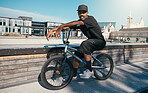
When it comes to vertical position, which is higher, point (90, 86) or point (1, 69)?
point (1, 69)

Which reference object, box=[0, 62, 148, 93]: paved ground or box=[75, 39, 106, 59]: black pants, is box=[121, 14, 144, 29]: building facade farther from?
box=[75, 39, 106, 59]: black pants

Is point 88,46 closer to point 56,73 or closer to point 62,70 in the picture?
point 62,70

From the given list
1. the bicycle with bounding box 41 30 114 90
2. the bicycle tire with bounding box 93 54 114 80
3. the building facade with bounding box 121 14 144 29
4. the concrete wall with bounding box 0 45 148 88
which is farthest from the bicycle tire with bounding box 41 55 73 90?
the building facade with bounding box 121 14 144 29

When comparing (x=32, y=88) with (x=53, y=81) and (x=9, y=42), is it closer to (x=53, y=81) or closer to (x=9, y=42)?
(x=53, y=81)

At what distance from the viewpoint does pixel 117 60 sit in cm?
504

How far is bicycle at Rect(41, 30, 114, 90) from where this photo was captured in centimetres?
255

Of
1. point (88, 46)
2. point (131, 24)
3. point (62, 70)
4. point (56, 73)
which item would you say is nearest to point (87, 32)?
point (88, 46)

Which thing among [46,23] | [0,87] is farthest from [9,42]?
[46,23]

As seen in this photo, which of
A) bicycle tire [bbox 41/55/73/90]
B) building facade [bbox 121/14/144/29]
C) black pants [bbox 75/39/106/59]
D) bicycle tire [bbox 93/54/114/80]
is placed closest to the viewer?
bicycle tire [bbox 41/55/73/90]

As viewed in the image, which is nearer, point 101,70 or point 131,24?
point 101,70

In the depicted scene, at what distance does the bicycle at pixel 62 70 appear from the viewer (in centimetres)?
255

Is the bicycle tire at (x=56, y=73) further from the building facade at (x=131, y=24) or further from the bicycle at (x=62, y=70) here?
the building facade at (x=131, y=24)

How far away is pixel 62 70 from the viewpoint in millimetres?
2811

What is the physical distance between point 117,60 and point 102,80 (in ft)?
6.59
